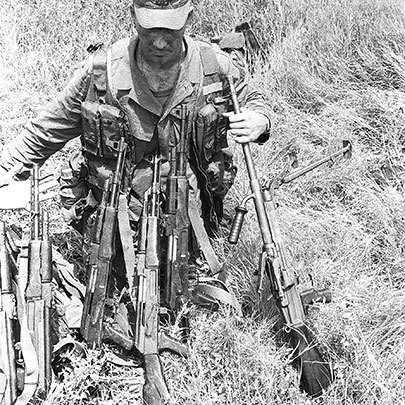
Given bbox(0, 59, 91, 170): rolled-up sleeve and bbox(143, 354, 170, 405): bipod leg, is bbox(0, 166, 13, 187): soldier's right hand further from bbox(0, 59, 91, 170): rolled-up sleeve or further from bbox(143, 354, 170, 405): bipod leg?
bbox(143, 354, 170, 405): bipod leg

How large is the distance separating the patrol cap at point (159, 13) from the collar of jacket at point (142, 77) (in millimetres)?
362

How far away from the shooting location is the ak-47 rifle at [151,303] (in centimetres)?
326

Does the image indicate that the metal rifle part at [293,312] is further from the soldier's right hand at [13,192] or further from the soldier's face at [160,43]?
the soldier's right hand at [13,192]

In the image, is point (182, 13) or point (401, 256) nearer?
point (182, 13)

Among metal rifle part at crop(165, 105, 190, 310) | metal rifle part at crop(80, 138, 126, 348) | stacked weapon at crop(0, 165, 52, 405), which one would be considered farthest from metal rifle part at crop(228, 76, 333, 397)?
stacked weapon at crop(0, 165, 52, 405)

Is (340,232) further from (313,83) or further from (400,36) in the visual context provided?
(400,36)

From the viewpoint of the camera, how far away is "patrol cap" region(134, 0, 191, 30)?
11.5 feet

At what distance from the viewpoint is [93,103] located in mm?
3904

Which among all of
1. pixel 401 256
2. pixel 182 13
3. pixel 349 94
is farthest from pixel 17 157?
pixel 349 94

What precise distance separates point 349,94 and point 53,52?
2.95 metres

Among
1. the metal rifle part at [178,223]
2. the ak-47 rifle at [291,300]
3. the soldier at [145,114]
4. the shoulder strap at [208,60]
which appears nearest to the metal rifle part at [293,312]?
the ak-47 rifle at [291,300]

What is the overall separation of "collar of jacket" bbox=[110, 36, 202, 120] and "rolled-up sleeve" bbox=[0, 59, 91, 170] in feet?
0.67

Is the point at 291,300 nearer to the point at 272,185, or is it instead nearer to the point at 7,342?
the point at 272,185

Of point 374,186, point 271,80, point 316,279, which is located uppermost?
point 271,80
